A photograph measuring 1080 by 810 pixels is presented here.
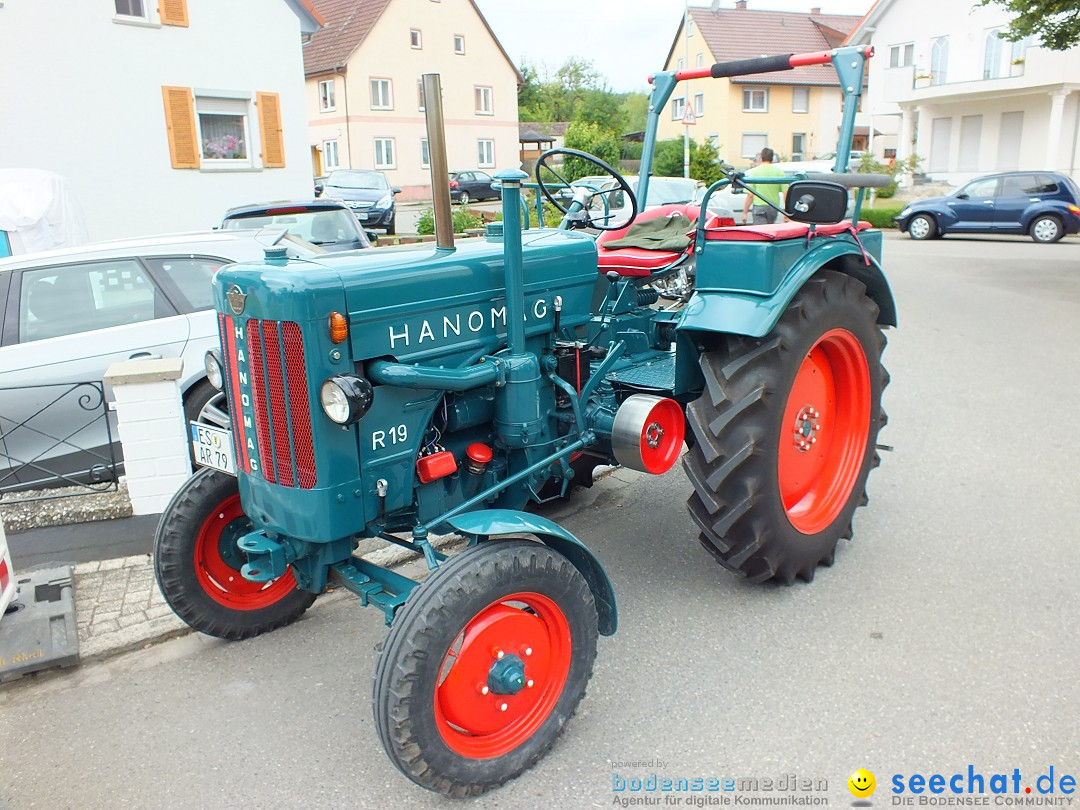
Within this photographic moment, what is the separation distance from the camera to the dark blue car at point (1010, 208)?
17.0 metres

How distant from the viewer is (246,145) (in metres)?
14.2

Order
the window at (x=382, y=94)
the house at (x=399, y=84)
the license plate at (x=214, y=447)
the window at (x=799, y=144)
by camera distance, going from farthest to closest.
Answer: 1. the window at (x=799, y=144)
2. the window at (x=382, y=94)
3. the house at (x=399, y=84)
4. the license plate at (x=214, y=447)

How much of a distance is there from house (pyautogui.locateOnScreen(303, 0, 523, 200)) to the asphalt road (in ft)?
103

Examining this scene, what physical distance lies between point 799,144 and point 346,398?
41.7 meters

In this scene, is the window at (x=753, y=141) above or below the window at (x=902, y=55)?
below

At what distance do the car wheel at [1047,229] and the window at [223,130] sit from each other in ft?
48.4

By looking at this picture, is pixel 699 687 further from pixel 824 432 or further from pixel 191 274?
pixel 191 274

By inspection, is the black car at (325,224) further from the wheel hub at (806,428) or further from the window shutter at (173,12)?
the window shutter at (173,12)

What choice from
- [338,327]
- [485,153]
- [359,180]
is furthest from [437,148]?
[485,153]

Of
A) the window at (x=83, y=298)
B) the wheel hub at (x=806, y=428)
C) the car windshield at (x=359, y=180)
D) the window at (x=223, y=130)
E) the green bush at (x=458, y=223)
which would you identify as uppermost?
the window at (x=223, y=130)

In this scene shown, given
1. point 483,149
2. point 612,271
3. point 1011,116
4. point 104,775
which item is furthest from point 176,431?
point 483,149

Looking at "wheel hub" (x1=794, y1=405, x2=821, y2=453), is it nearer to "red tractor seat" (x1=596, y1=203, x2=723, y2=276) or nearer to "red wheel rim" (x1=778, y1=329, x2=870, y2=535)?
"red wheel rim" (x1=778, y1=329, x2=870, y2=535)

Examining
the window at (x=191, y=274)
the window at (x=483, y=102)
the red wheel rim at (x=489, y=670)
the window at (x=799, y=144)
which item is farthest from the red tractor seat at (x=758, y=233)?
the window at (x=799, y=144)

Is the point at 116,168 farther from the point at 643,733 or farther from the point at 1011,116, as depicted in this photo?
the point at 1011,116
